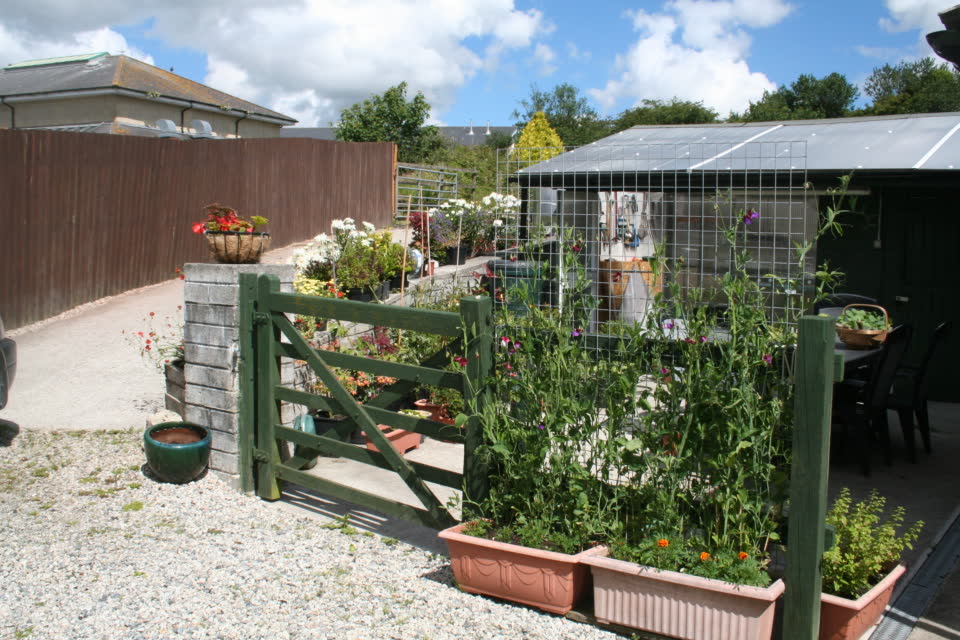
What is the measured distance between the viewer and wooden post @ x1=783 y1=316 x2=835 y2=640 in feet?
9.45

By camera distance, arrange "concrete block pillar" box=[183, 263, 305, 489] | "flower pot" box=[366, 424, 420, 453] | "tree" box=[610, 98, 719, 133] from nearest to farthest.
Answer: "concrete block pillar" box=[183, 263, 305, 489]
"flower pot" box=[366, 424, 420, 453]
"tree" box=[610, 98, 719, 133]

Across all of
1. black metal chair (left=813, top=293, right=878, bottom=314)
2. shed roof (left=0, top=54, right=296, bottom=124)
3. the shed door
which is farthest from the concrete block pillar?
shed roof (left=0, top=54, right=296, bottom=124)

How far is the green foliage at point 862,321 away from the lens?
18.3ft

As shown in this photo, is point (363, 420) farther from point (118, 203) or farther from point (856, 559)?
point (118, 203)

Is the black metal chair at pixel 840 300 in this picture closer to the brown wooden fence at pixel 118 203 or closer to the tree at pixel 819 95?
the brown wooden fence at pixel 118 203

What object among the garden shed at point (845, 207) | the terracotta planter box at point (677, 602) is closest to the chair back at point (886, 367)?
the garden shed at point (845, 207)

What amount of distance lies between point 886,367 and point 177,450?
15.0 feet

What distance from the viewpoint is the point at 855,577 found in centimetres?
308

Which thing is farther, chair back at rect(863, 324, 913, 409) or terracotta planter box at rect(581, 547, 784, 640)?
chair back at rect(863, 324, 913, 409)

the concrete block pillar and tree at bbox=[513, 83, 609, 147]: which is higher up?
tree at bbox=[513, 83, 609, 147]

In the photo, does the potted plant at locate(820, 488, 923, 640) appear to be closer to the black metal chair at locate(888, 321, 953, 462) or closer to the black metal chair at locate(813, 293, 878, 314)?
the black metal chair at locate(888, 321, 953, 462)

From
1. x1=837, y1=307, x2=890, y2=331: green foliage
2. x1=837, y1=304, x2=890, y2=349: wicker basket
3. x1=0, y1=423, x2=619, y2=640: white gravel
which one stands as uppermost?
x1=837, y1=307, x2=890, y2=331: green foliage

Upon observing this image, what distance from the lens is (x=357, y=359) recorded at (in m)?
4.30

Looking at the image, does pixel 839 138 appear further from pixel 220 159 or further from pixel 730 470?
pixel 220 159
